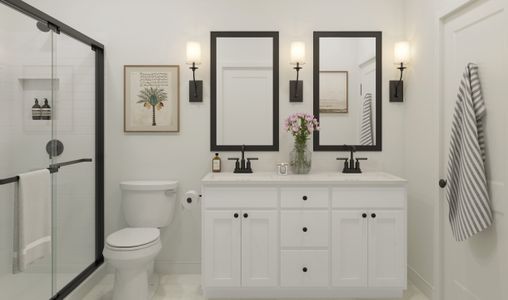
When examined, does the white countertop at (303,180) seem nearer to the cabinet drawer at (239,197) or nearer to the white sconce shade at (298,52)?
the cabinet drawer at (239,197)

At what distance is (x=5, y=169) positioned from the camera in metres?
1.81

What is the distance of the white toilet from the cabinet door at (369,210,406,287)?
148 centimetres

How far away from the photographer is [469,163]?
2.00 metres

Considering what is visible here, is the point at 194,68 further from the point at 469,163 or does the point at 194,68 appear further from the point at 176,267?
the point at 469,163

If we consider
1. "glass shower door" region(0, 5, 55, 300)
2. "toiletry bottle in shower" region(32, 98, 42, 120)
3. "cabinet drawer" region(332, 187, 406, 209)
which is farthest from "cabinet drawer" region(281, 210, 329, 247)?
"toiletry bottle in shower" region(32, 98, 42, 120)

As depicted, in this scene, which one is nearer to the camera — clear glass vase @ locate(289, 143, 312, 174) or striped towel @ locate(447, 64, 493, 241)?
striped towel @ locate(447, 64, 493, 241)

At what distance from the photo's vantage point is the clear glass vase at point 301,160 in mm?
2820

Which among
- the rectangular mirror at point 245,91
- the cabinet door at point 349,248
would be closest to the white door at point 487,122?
the cabinet door at point 349,248

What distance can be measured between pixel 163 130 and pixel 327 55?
1497 millimetres

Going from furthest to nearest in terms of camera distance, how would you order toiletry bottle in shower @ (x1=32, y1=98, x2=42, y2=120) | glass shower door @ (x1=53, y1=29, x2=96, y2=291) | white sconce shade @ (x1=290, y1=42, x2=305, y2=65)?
white sconce shade @ (x1=290, y1=42, x2=305, y2=65) < glass shower door @ (x1=53, y1=29, x2=96, y2=291) < toiletry bottle in shower @ (x1=32, y1=98, x2=42, y2=120)

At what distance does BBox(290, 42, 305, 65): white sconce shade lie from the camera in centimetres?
288

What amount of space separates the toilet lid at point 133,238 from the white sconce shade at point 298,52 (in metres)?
Result: 1.71

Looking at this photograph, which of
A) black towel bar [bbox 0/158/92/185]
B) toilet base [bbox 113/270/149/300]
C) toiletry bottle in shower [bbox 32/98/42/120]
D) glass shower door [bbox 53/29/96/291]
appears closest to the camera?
black towel bar [bbox 0/158/92/185]

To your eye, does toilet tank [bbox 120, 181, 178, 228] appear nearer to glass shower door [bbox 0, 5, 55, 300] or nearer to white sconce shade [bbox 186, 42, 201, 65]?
glass shower door [bbox 0, 5, 55, 300]
